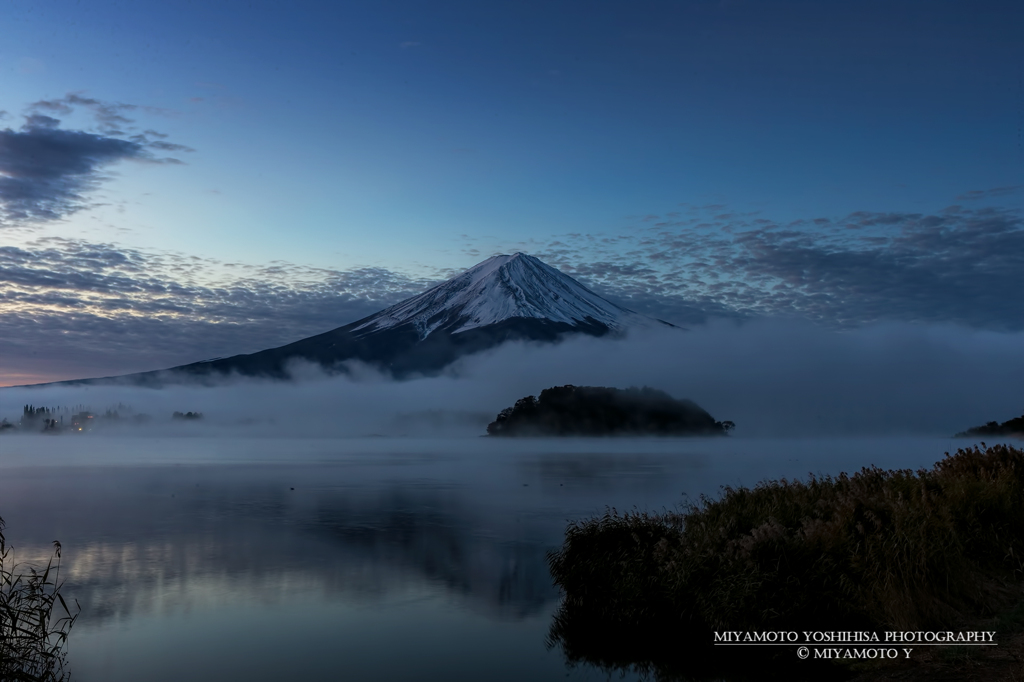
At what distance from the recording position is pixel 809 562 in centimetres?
1247

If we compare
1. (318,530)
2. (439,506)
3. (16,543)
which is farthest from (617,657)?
(439,506)

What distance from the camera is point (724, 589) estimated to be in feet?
41.2

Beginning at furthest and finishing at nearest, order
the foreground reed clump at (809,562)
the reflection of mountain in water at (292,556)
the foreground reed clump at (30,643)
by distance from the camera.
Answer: the reflection of mountain in water at (292,556)
the foreground reed clump at (809,562)
the foreground reed clump at (30,643)

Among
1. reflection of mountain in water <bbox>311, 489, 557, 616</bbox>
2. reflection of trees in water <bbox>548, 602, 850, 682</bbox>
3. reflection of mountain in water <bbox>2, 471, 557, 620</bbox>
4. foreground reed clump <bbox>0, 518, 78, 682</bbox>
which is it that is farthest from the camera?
reflection of mountain in water <bbox>311, 489, 557, 616</bbox>

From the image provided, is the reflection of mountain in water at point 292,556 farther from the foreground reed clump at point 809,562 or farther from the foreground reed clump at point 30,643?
the foreground reed clump at point 30,643

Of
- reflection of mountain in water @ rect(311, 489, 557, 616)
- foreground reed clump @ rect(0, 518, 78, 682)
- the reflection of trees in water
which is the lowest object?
reflection of mountain in water @ rect(311, 489, 557, 616)

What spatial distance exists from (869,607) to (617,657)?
12.5ft

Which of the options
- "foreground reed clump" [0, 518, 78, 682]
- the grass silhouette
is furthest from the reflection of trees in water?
"foreground reed clump" [0, 518, 78, 682]

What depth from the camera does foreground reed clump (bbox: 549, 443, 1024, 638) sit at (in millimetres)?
11945

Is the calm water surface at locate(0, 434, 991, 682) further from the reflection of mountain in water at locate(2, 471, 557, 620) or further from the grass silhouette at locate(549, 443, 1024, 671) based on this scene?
the grass silhouette at locate(549, 443, 1024, 671)

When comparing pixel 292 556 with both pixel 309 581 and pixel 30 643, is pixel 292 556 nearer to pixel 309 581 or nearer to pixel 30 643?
pixel 309 581

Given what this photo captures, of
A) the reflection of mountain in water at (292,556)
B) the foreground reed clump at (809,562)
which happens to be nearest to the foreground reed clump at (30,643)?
the reflection of mountain in water at (292,556)

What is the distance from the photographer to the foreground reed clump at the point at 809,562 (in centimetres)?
1195

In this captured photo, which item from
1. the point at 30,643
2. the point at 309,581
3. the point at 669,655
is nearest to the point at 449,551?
the point at 309,581
